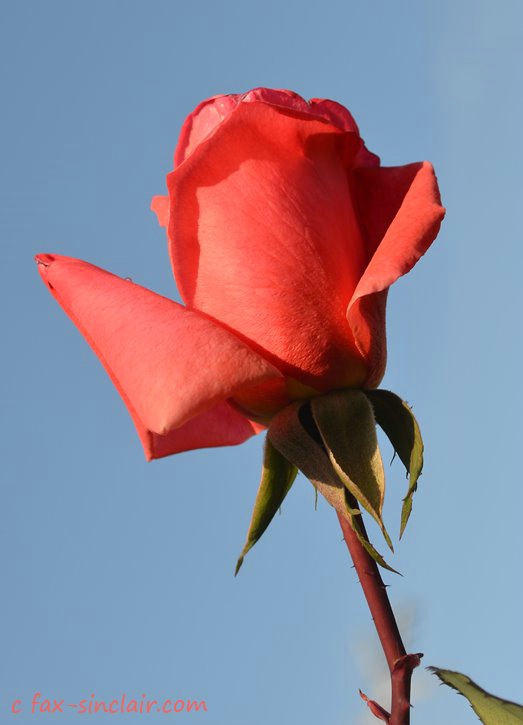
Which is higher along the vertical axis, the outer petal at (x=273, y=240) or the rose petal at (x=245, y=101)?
the rose petal at (x=245, y=101)

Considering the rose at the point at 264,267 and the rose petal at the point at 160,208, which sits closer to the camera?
the rose at the point at 264,267

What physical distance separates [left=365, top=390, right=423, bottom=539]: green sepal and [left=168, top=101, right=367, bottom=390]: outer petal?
0.04m

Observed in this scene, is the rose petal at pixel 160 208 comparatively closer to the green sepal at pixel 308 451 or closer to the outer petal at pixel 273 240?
the outer petal at pixel 273 240

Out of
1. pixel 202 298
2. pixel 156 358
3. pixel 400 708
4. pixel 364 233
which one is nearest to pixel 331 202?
pixel 364 233

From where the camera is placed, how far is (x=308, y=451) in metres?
0.98

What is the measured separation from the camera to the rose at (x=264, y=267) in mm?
996

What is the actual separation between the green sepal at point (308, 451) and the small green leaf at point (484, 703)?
184 millimetres

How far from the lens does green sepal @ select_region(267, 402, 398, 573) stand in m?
0.95

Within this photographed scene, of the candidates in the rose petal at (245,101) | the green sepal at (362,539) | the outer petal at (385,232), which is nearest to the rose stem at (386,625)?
the green sepal at (362,539)

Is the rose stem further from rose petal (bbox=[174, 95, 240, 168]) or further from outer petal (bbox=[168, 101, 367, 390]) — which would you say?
rose petal (bbox=[174, 95, 240, 168])

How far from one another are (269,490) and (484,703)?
326 mm

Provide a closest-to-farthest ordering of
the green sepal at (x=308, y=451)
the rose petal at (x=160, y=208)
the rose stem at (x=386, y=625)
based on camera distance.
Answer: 1. the rose stem at (x=386, y=625)
2. the green sepal at (x=308, y=451)
3. the rose petal at (x=160, y=208)

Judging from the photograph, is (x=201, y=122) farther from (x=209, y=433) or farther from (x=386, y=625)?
(x=386, y=625)

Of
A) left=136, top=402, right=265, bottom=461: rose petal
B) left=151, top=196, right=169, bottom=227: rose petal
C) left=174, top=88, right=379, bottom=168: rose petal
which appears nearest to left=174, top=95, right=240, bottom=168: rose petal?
left=174, top=88, right=379, bottom=168: rose petal
